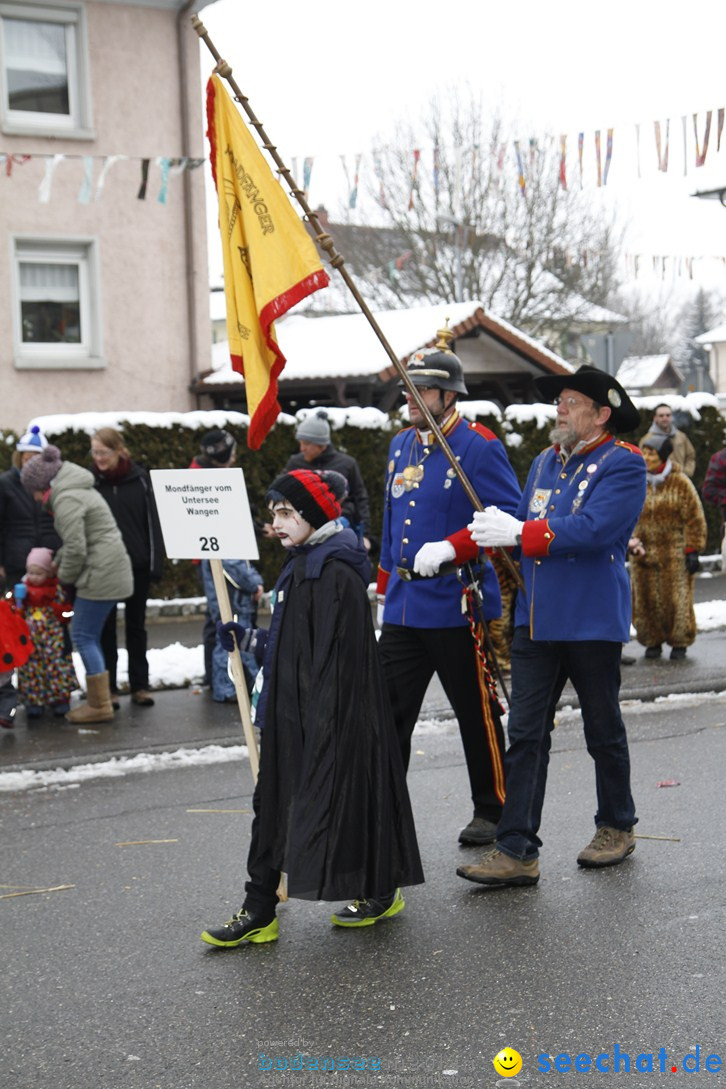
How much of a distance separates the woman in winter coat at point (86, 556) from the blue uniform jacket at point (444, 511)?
3786 millimetres

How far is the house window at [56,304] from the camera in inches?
794

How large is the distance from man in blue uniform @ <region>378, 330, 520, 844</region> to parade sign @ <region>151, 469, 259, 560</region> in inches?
26.7

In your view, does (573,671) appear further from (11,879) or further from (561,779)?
(11,879)

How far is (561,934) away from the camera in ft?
16.7

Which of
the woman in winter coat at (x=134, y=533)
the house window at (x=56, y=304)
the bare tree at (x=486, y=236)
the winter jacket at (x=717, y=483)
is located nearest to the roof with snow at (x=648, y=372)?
the bare tree at (x=486, y=236)

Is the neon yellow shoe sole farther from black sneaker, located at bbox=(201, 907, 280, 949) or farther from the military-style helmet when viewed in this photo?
the military-style helmet

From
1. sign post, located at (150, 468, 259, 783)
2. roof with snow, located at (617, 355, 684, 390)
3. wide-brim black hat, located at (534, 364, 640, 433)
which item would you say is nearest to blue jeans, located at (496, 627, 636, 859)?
wide-brim black hat, located at (534, 364, 640, 433)

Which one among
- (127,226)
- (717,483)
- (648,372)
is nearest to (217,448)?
(717,483)

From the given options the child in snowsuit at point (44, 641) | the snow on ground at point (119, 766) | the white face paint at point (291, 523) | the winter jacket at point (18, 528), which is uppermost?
the white face paint at point (291, 523)

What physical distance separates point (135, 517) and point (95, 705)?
Answer: 1351 mm

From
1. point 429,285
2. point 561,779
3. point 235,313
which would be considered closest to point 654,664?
point 561,779

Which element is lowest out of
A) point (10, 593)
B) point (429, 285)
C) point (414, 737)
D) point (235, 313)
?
point (414, 737)

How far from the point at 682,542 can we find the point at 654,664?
0.98 m

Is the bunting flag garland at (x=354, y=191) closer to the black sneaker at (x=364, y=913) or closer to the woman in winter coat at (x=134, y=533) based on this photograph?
the woman in winter coat at (x=134, y=533)
